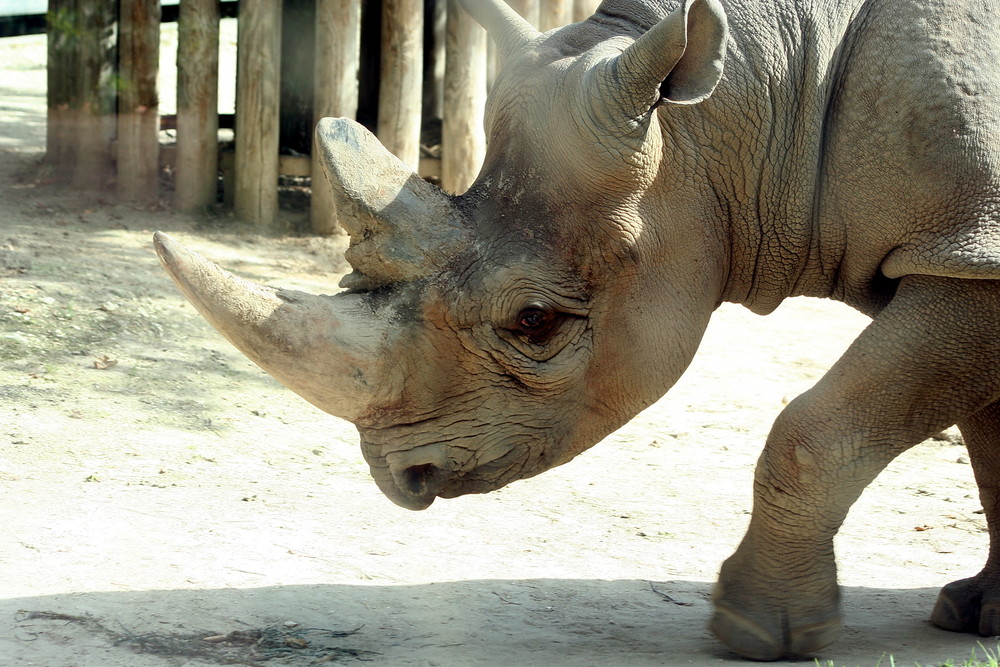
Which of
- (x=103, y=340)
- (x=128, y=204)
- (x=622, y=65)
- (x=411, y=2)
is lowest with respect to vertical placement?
(x=103, y=340)

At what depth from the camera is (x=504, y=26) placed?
4.06 metres

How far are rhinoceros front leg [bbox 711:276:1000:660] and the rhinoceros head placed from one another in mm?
439

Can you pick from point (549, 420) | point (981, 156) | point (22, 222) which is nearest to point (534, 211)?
point (549, 420)

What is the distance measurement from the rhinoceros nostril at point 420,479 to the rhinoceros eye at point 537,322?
0.45m

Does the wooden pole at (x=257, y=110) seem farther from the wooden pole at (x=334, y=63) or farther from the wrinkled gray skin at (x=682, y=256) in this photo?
the wrinkled gray skin at (x=682, y=256)

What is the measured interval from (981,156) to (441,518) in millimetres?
2550

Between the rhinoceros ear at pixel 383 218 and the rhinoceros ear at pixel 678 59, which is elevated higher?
the rhinoceros ear at pixel 678 59

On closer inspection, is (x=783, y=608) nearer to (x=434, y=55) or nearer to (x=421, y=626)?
(x=421, y=626)

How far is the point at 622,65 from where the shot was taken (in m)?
3.38

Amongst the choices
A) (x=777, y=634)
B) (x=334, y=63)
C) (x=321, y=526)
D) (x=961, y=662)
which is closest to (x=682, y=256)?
(x=777, y=634)

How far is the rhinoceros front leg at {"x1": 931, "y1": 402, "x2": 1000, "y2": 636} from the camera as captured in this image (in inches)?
164

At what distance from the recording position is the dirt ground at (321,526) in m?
3.91

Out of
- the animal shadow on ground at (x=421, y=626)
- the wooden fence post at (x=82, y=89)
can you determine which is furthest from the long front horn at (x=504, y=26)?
the wooden fence post at (x=82, y=89)

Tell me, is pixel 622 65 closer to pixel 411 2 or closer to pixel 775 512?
pixel 775 512
